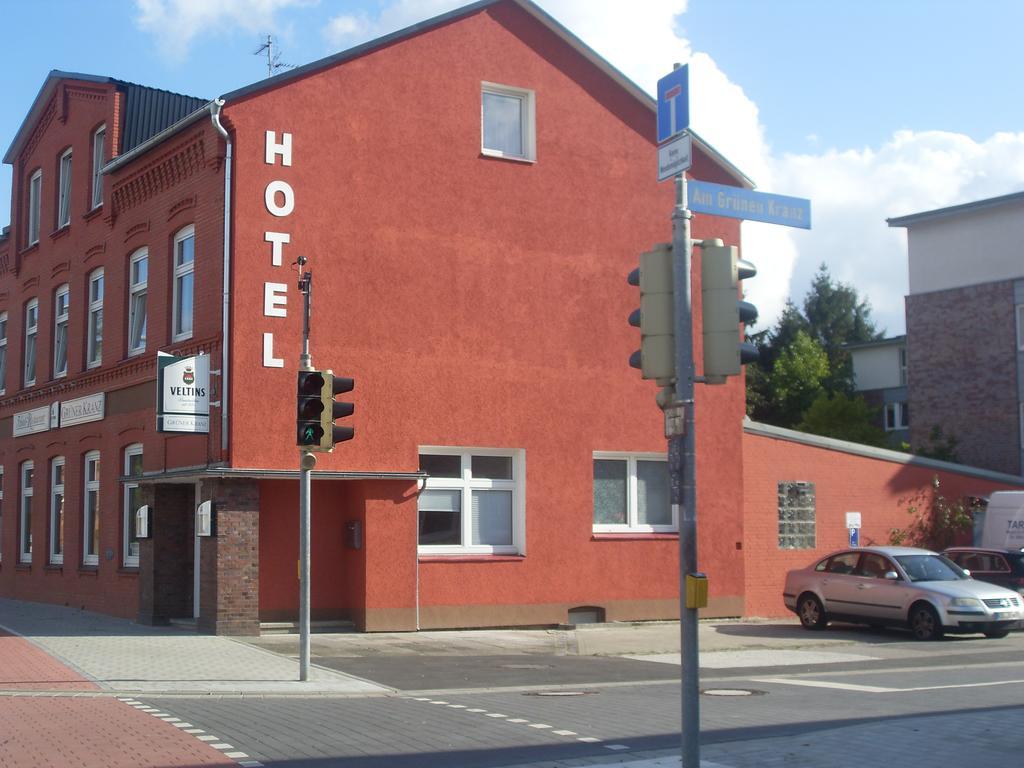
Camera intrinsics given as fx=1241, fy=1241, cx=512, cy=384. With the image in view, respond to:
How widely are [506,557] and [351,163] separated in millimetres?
7410

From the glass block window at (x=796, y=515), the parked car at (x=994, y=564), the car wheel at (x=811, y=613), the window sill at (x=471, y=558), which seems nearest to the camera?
the window sill at (x=471, y=558)

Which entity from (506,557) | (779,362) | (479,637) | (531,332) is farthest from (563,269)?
(779,362)

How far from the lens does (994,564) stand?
25000mm

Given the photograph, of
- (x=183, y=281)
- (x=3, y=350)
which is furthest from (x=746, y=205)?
(x=3, y=350)

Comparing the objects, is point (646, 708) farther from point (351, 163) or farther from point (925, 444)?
point (925, 444)

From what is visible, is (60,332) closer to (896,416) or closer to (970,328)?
(970,328)

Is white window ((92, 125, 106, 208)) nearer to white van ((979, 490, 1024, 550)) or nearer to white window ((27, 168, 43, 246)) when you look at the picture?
white window ((27, 168, 43, 246))

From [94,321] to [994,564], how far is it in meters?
Answer: 19.0

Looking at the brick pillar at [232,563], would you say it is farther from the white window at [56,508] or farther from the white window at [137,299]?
the white window at [56,508]

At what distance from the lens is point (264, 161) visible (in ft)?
66.6

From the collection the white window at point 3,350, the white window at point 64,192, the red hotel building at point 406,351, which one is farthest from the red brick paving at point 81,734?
the white window at point 3,350

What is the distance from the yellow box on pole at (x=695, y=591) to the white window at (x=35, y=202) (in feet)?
81.8

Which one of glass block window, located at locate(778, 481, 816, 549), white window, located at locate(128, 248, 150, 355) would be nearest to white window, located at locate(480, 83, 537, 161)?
white window, located at locate(128, 248, 150, 355)

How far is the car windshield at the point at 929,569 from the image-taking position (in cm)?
2149
